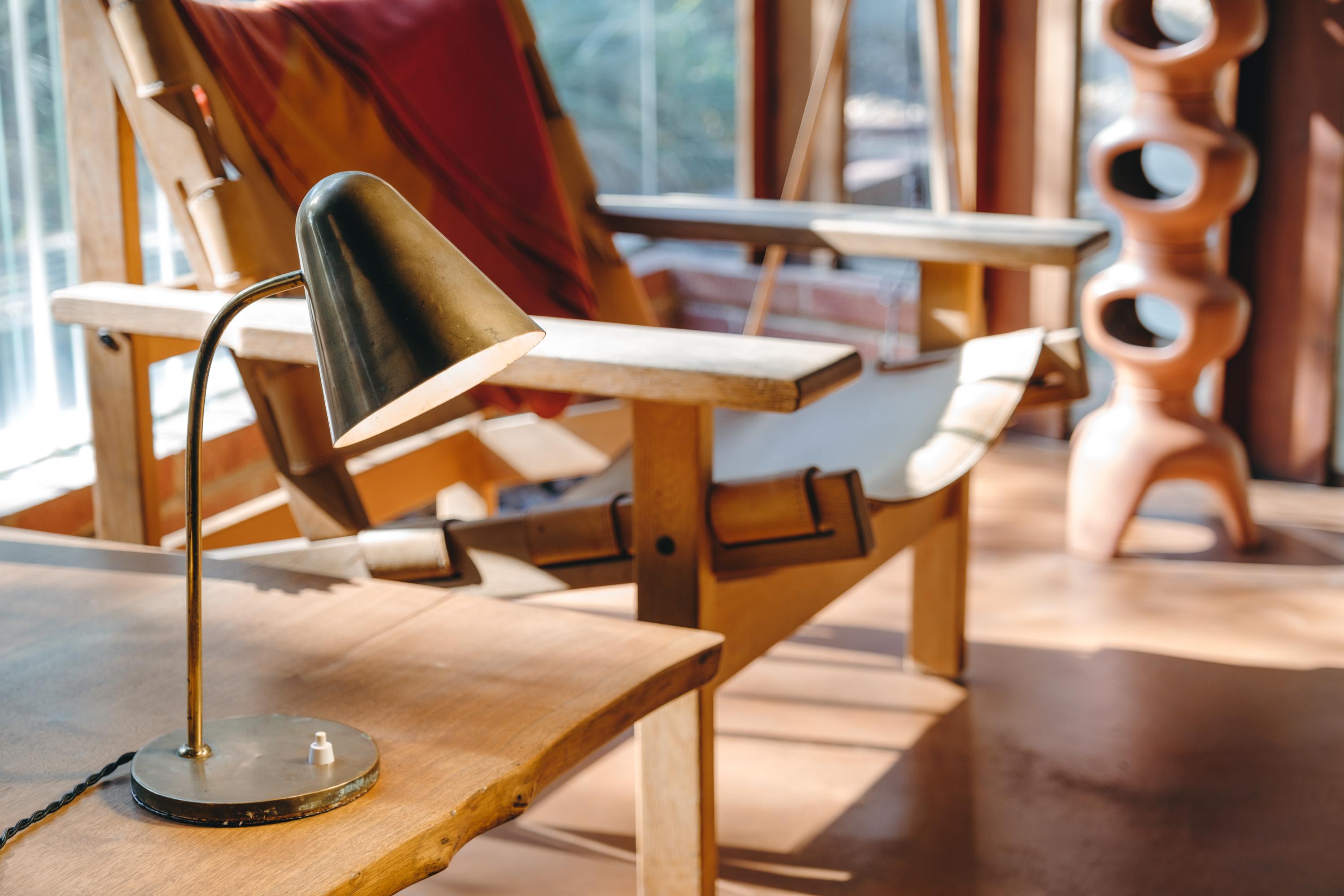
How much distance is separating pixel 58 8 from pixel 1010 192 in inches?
83.0

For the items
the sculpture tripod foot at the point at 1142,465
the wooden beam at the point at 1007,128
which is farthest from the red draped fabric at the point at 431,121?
the wooden beam at the point at 1007,128

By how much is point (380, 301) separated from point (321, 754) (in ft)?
0.89

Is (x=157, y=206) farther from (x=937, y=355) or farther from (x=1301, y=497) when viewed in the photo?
(x=1301, y=497)

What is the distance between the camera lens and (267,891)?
65 cm

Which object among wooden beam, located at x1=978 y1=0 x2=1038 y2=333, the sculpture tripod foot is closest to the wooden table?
the sculpture tripod foot

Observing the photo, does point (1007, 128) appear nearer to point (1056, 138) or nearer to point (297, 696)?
point (1056, 138)

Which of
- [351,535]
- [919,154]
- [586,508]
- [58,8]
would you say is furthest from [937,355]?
[919,154]

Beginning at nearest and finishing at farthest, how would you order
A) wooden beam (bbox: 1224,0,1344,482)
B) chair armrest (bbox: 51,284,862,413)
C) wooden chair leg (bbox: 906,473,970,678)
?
chair armrest (bbox: 51,284,862,413) → wooden chair leg (bbox: 906,473,970,678) → wooden beam (bbox: 1224,0,1344,482)

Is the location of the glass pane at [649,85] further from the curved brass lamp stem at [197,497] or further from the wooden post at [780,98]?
the curved brass lamp stem at [197,497]

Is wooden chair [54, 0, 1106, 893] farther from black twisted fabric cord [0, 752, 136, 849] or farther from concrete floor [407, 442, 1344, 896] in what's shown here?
black twisted fabric cord [0, 752, 136, 849]

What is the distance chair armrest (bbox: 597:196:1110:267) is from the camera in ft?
5.47

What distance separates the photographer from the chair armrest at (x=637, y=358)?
108 cm

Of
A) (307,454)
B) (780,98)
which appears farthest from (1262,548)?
(307,454)

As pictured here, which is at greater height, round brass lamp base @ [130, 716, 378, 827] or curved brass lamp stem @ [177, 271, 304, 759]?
curved brass lamp stem @ [177, 271, 304, 759]
